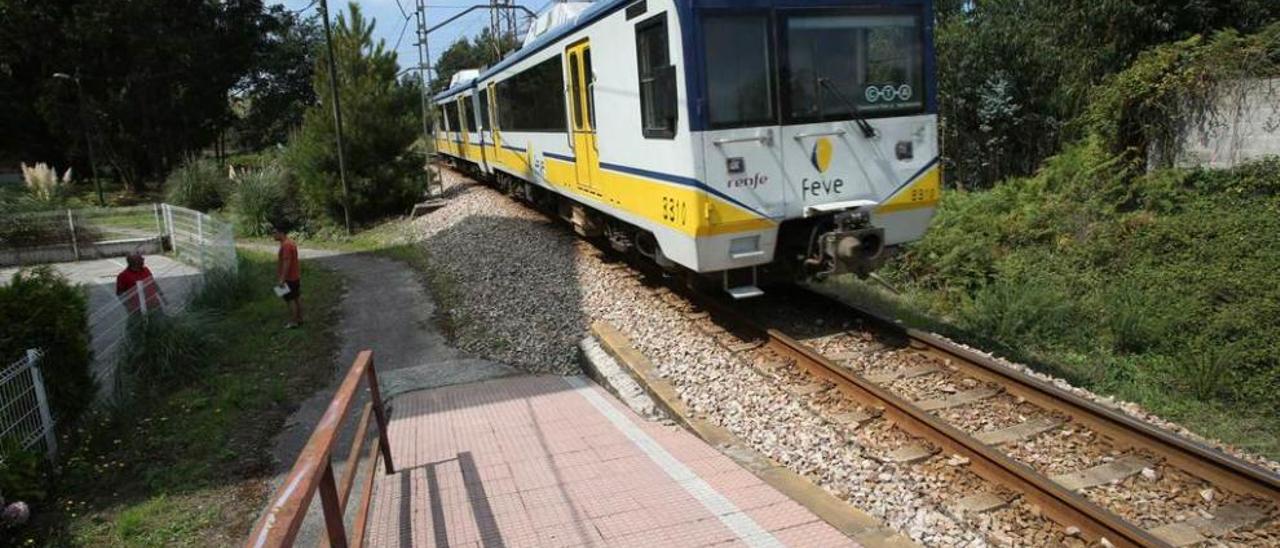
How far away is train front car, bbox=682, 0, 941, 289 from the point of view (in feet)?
22.7

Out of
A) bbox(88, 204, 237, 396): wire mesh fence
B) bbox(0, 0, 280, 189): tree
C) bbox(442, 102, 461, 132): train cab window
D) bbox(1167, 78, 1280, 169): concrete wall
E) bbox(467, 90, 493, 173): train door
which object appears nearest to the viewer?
bbox(88, 204, 237, 396): wire mesh fence

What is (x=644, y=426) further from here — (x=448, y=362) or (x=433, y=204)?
(x=433, y=204)

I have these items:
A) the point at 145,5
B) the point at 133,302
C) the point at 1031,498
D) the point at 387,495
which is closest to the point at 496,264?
the point at 133,302

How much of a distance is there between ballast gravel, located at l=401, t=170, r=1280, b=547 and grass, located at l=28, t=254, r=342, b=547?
200 centimetres

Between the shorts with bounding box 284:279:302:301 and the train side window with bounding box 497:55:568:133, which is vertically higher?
the train side window with bounding box 497:55:568:133

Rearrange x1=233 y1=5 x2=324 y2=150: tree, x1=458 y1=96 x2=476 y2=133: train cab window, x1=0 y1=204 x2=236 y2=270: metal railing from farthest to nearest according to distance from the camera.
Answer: x1=233 y1=5 x2=324 y2=150: tree
x1=458 y1=96 x2=476 y2=133: train cab window
x1=0 y1=204 x2=236 y2=270: metal railing

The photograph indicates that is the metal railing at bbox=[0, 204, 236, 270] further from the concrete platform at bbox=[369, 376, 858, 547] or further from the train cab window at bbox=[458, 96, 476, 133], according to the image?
the concrete platform at bbox=[369, 376, 858, 547]

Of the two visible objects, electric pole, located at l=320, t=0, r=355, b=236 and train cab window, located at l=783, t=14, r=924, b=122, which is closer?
train cab window, located at l=783, t=14, r=924, b=122

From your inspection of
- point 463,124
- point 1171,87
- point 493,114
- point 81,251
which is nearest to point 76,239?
point 81,251

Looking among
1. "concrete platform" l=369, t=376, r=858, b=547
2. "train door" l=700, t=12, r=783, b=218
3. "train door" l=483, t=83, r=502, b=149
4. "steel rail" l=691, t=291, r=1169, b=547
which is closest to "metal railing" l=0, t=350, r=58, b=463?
"concrete platform" l=369, t=376, r=858, b=547

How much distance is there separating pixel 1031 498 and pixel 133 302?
891 centimetres

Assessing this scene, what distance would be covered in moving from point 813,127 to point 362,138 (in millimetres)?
16024

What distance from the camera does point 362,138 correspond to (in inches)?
818

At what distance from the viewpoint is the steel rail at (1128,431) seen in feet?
14.6
